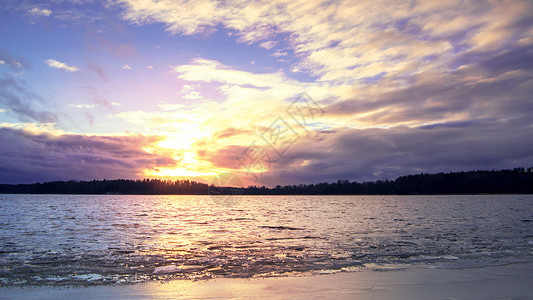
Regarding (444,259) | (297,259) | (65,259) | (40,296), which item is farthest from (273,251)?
(40,296)

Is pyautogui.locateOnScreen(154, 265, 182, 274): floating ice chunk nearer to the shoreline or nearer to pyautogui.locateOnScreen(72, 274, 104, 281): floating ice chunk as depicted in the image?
pyautogui.locateOnScreen(72, 274, 104, 281): floating ice chunk

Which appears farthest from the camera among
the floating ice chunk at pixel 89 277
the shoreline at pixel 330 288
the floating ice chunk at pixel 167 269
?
the floating ice chunk at pixel 167 269

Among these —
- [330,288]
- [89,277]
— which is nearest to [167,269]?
[89,277]

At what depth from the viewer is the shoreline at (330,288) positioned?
35.7ft

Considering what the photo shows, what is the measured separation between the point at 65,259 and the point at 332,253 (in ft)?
48.6

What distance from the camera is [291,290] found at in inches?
457

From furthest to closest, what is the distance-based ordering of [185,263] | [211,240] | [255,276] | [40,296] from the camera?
[211,240] → [185,263] → [255,276] → [40,296]

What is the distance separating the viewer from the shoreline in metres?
10.9

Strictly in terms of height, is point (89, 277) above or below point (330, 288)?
below

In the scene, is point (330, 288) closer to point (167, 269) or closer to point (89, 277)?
point (167, 269)

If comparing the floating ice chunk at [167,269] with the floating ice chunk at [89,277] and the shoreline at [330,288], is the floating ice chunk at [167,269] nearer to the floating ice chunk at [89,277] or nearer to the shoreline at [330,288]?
the floating ice chunk at [89,277]

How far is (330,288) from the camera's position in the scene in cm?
1184

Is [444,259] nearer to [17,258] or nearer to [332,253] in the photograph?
[332,253]

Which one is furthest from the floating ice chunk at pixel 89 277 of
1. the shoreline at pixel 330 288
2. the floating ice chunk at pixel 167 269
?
the floating ice chunk at pixel 167 269
